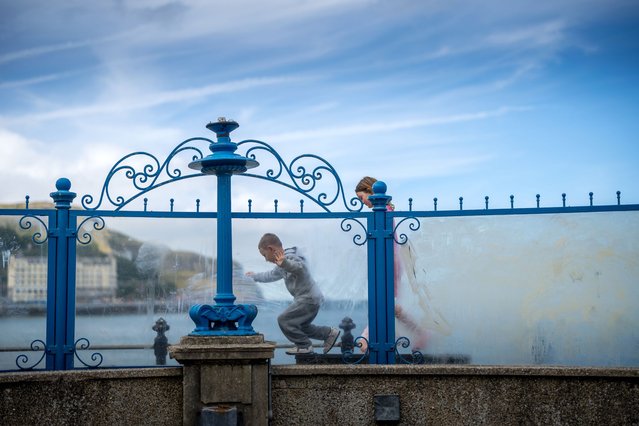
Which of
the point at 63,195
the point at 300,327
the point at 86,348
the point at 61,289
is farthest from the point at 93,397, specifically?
the point at 300,327

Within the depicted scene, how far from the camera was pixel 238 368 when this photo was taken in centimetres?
772

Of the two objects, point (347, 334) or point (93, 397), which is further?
point (347, 334)

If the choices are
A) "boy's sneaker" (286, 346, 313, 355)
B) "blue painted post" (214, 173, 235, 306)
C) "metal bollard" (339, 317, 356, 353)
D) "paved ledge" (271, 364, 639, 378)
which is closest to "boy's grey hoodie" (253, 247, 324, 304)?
"metal bollard" (339, 317, 356, 353)

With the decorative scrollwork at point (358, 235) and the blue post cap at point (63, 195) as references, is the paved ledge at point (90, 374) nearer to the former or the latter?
the blue post cap at point (63, 195)

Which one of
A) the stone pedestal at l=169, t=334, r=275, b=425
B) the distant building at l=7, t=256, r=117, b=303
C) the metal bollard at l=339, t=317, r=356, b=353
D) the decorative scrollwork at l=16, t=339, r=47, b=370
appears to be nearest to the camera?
the stone pedestal at l=169, t=334, r=275, b=425

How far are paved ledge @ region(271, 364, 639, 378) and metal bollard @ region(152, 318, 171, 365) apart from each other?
1.07 meters

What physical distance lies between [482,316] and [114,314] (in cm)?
322

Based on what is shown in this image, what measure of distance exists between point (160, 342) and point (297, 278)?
1.31 metres

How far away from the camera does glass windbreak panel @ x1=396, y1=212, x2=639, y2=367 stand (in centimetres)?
838

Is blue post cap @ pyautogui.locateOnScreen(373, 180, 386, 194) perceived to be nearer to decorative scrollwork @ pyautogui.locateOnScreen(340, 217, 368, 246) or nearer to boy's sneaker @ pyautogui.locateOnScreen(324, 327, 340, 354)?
decorative scrollwork @ pyautogui.locateOnScreen(340, 217, 368, 246)

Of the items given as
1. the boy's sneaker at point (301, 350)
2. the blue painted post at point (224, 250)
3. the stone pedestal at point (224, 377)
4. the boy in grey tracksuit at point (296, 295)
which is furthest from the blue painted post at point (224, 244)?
the boy's sneaker at point (301, 350)

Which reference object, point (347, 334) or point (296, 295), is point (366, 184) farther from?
point (347, 334)

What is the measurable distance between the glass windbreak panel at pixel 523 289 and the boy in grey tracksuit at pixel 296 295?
723mm

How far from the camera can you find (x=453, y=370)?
7953 mm
